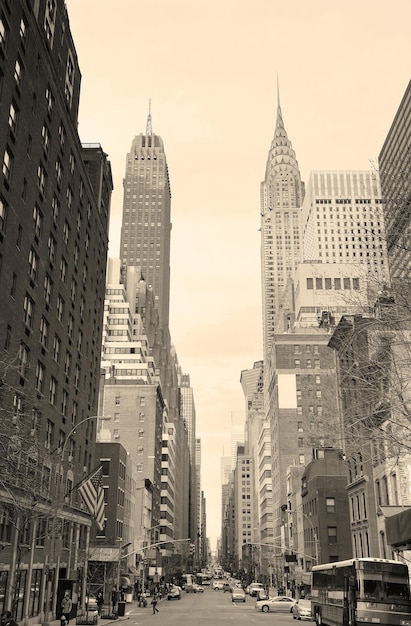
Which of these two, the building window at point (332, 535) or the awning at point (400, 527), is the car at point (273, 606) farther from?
the awning at point (400, 527)

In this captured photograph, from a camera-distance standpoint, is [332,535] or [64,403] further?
[332,535]

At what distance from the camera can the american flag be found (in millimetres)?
40656

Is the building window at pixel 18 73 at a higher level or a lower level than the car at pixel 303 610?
higher

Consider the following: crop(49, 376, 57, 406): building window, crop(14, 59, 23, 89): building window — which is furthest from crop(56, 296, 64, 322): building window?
crop(14, 59, 23, 89): building window

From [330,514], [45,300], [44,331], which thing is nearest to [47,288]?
[45,300]

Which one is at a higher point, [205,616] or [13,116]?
[13,116]

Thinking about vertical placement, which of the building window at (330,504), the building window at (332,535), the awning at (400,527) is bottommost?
the awning at (400,527)

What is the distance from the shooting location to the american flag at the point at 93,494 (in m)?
40.7

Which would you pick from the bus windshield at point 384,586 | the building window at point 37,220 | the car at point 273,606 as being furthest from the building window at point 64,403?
the bus windshield at point 384,586

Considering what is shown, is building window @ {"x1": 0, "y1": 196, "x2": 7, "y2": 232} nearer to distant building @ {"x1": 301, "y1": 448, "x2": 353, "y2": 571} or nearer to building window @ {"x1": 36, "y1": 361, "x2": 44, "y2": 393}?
building window @ {"x1": 36, "y1": 361, "x2": 44, "y2": 393}

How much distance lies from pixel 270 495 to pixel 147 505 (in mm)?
50463

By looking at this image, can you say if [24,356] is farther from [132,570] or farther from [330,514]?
[132,570]

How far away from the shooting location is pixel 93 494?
4159 centimetres

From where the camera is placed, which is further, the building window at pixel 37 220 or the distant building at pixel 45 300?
the building window at pixel 37 220
